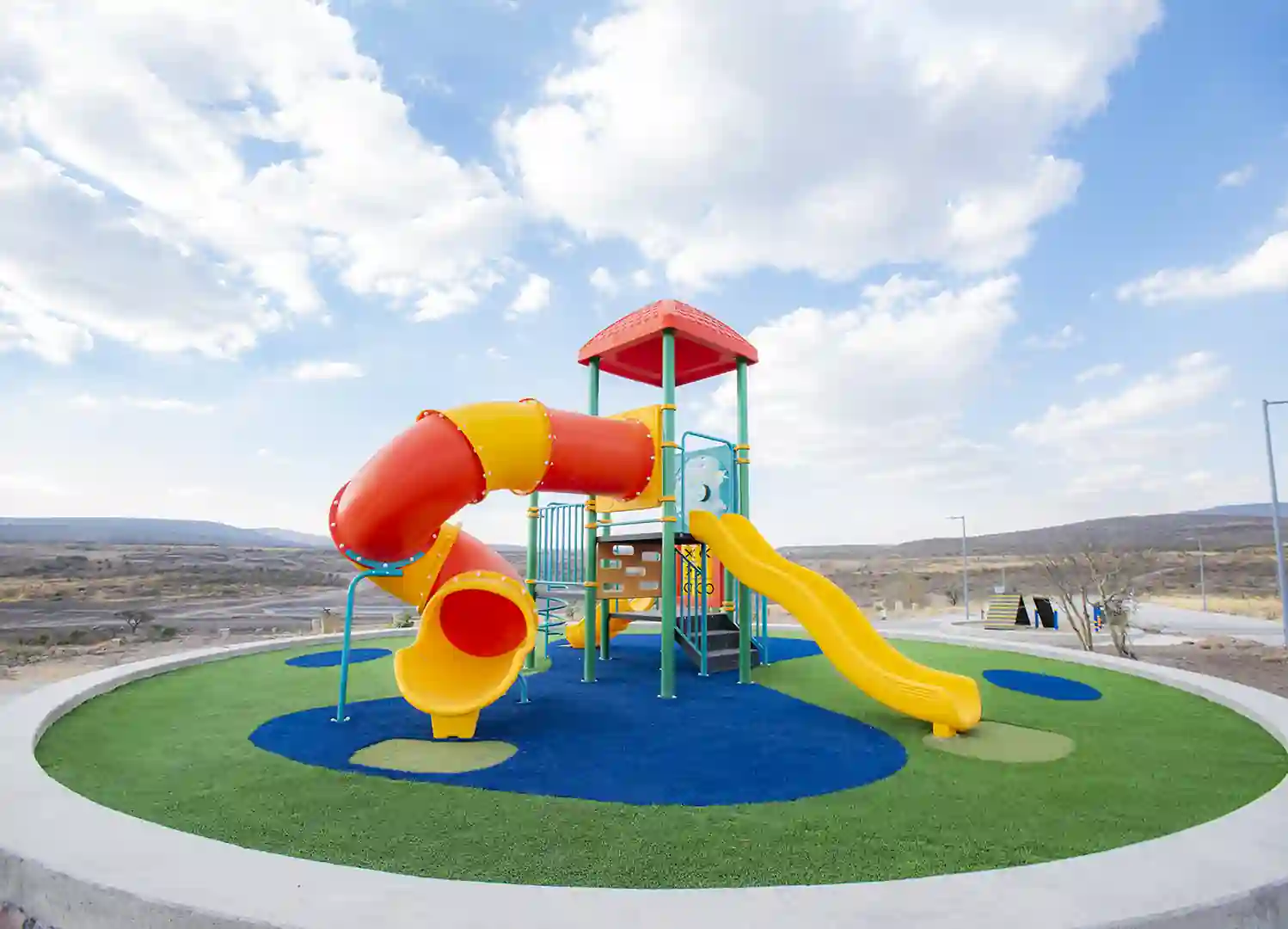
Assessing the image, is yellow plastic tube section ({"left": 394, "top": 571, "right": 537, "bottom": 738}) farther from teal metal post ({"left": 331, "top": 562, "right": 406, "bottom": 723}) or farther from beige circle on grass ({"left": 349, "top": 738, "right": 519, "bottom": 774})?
teal metal post ({"left": 331, "top": 562, "right": 406, "bottom": 723})

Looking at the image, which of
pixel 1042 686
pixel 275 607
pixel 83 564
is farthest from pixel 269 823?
pixel 83 564

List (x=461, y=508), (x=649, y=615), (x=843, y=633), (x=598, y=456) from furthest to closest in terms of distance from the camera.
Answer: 1. (x=649, y=615)
2. (x=598, y=456)
3. (x=461, y=508)
4. (x=843, y=633)

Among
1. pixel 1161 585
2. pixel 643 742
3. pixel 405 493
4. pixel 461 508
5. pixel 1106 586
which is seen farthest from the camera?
pixel 1161 585

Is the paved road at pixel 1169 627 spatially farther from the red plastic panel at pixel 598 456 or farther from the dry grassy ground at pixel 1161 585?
the red plastic panel at pixel 598 456

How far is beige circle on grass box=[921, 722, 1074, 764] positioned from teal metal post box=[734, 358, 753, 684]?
342 cm

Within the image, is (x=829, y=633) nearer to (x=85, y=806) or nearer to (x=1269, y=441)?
(x=85, y=806)

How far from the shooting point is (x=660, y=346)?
1104 cm

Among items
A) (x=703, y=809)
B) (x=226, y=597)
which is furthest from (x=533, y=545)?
(x=226, y=597)

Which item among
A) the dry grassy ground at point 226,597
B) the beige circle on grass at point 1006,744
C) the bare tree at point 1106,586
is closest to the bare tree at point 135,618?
the dry grassy ground at point 226,597

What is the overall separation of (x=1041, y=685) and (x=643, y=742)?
6.03 m

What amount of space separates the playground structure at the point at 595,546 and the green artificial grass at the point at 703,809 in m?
1.39

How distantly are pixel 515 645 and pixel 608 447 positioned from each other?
2.82 m

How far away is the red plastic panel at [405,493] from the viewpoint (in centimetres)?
761

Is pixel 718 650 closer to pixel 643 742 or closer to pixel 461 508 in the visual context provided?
pixel 643 742
